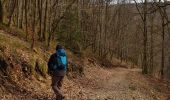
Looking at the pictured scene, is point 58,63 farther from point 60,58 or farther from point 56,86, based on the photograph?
point 56,86

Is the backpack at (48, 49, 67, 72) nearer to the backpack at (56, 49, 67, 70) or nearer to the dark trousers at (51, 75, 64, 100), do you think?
the backpack at (56, 49, 67, 70)

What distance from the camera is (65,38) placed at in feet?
121

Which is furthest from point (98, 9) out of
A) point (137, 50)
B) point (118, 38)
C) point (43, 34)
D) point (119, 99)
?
point (119, 99)

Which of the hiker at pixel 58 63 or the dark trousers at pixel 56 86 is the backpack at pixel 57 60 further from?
the dark trousers at pixel 56 86

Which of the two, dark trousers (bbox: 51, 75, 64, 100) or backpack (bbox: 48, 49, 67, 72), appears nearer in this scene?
backpack (bbox: 48, 49, 67, 72)

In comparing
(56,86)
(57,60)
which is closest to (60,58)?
(57,60)

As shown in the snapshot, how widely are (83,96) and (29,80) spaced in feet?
8.24

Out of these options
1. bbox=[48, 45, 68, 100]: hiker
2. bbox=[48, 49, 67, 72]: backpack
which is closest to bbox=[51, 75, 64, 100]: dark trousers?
bbox=[48, 45, 68, 100]: hiker

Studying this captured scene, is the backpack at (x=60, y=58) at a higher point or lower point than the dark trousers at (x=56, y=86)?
higher

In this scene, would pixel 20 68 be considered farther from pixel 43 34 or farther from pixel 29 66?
pixel 43 34

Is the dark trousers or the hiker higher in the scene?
the hiker

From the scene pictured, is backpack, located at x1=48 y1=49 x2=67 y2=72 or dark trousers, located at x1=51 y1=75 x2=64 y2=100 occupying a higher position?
backpack, located at x1=48 y1=49 x2=67 y2=72

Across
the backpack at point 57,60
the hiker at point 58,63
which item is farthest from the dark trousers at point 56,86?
the backpack at point 57,60

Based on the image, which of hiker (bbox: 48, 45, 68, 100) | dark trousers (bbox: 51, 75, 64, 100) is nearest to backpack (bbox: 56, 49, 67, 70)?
hiker (bbox: 48, 45, 68, 100)
